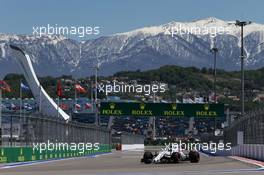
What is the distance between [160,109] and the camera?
84562mm

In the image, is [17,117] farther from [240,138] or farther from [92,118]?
[92,118]

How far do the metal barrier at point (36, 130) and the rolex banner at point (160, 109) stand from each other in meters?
23.7

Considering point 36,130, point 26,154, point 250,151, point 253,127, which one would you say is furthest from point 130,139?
point 26,154

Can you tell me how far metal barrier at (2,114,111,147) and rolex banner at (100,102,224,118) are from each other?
23724 millimetres

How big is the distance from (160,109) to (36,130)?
44355mm

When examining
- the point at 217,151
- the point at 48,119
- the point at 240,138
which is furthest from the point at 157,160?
the point at 217,151

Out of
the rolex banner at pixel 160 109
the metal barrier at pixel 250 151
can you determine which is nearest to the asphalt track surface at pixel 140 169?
the metal barrier at pixel 250 151

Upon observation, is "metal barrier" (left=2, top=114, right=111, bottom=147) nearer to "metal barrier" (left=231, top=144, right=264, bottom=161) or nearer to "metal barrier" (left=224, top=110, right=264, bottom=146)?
"metal barrier" (left=231, top=144, right=264, bottom=161)

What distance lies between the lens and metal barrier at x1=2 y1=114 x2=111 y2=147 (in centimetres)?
3662

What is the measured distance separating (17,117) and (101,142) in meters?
35.0

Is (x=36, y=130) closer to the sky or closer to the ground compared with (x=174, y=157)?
closer to the sky

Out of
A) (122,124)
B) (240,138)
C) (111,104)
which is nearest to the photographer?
(240,138)

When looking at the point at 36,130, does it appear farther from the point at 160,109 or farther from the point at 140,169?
the point at 160,109

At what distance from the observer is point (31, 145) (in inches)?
1596
